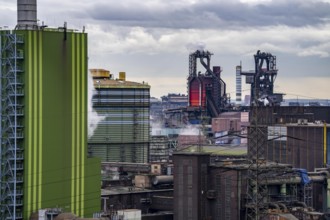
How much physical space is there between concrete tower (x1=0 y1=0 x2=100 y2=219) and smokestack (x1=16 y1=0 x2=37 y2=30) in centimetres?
41

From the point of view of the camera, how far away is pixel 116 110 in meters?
81.4

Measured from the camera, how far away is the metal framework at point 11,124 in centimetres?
4338

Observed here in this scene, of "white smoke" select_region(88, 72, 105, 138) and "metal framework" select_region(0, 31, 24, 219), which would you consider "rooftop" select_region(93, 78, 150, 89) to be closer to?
"white smoke" select_region(88, 72, 105, 138)

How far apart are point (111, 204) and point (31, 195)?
18.5 metres

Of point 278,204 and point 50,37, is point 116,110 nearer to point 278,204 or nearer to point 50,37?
point 278,204

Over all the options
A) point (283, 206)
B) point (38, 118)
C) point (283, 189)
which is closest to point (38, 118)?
point (38, 118)

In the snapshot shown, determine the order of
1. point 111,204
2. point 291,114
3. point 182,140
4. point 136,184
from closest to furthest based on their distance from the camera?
point 111,204 < point 136,184 < point 291,114 < point 182,140

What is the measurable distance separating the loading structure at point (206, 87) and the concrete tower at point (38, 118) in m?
81.1

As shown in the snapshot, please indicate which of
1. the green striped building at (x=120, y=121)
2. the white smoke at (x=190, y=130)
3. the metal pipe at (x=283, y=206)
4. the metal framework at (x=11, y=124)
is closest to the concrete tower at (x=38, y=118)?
the metal framework at (x=11, y=124)

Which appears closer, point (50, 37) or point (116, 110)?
point (50, 37)

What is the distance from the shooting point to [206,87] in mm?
127000

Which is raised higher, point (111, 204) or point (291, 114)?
point (291, 114)

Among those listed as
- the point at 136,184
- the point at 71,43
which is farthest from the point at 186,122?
the point at 71,43

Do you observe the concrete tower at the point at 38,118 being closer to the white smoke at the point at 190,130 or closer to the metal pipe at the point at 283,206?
the metal pipe at the point at 283,206
